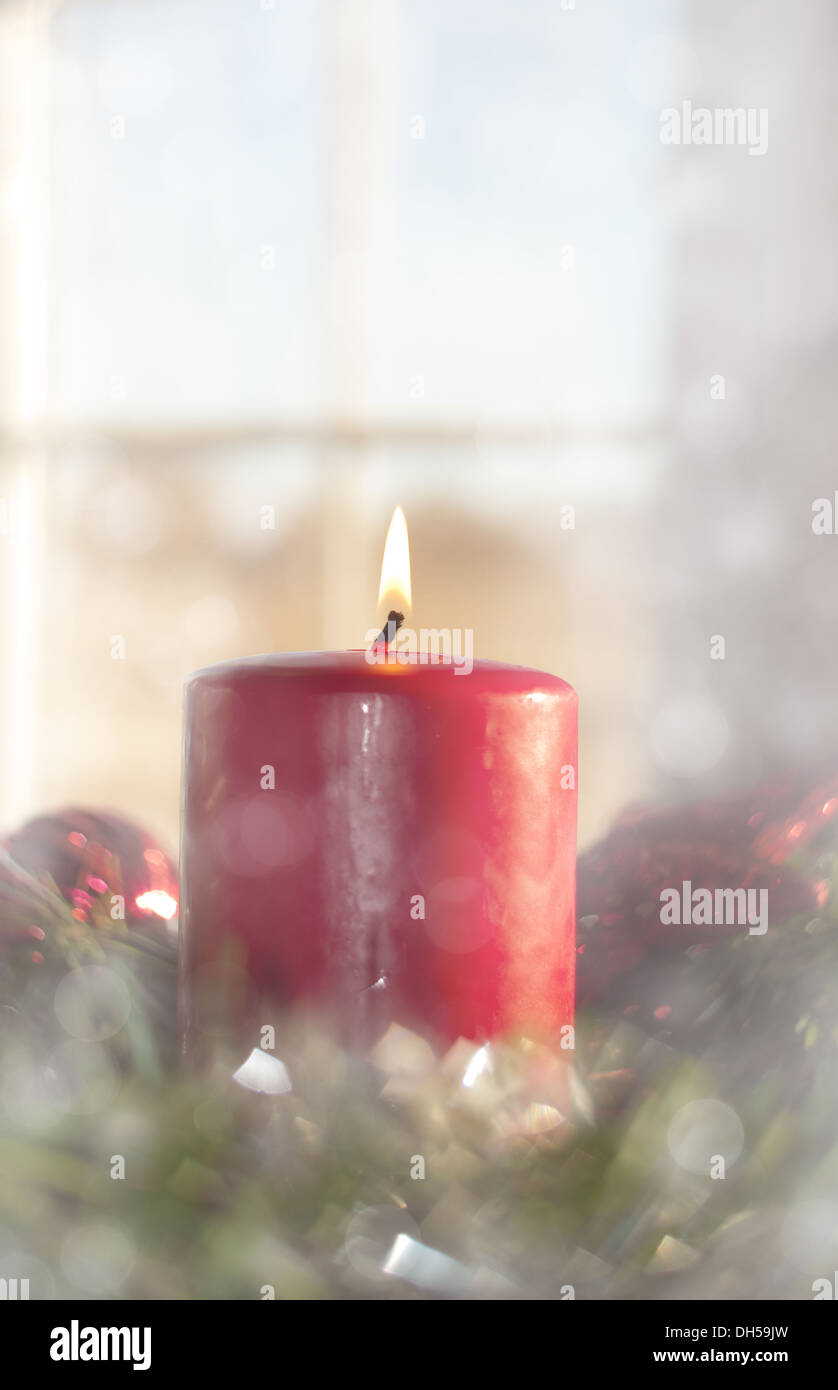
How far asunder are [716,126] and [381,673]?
0.67 metres

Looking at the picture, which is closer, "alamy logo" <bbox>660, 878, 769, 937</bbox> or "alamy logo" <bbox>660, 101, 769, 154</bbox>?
"alamy logo" <bbox>660, 878, 769, 937</bbox>

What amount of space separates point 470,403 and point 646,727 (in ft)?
0.88

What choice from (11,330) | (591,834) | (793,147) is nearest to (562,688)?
(591,834)

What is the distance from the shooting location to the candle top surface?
0.27m

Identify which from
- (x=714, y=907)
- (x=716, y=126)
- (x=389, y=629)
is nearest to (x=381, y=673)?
(x=389, y=629)

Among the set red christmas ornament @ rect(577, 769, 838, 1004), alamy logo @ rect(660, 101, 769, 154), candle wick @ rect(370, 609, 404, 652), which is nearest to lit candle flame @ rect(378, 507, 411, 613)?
candle wick @ rect(370, 609, 404, 652)

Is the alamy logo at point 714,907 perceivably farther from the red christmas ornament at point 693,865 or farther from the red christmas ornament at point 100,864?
the red christmas ornament at point 100,864

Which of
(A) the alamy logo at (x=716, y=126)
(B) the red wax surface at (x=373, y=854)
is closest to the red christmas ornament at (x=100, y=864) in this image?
(B) the red wax surface at (x=373, y=854)

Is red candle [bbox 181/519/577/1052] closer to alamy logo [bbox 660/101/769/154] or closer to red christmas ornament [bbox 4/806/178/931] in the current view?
red christmas ornament [bbox 4/806/178/931]

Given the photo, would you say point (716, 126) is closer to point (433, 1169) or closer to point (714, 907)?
point (714, 907)

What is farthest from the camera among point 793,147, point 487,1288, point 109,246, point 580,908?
point 109,246

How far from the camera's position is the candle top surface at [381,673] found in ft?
0.90

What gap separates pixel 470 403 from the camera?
0.84m
